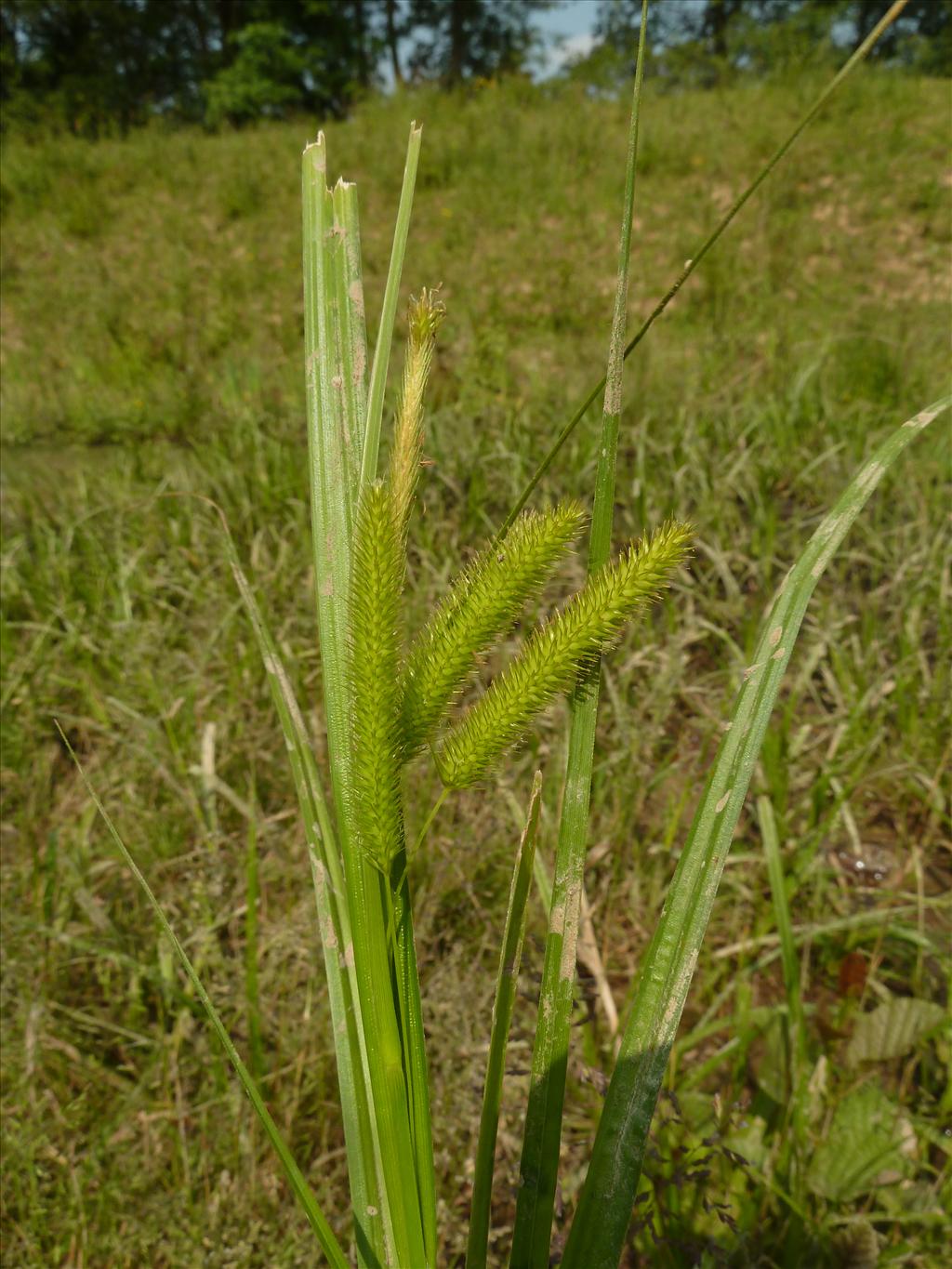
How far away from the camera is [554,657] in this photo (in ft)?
1.43

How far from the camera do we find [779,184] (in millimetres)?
4762

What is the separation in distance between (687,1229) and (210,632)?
4.88 ft

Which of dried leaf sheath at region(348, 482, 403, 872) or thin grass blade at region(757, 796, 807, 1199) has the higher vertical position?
dried leaf sheath at region(348, 482, 403, 872)

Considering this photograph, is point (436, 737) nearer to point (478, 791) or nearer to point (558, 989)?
point (558, 989)

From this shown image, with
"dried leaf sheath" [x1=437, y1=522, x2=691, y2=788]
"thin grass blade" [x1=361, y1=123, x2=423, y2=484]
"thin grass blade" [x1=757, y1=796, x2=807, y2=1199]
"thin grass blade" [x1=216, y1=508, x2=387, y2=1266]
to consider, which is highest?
"thin grass blade" [x1=361, y1=123, x2=423, y2=484]

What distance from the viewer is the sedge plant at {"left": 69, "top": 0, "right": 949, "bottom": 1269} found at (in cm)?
42

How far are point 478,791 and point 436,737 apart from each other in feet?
2.90

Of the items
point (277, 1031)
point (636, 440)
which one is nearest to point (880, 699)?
point (636, 440)

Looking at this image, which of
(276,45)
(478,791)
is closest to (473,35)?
(276,45)

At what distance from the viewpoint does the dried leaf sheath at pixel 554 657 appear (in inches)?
16.1

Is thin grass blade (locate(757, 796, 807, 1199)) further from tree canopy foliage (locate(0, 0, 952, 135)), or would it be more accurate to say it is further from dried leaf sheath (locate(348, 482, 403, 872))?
tree canopy foliage (locate(0, 0, 952, 135))

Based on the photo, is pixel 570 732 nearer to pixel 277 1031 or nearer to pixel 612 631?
pixel 612 631

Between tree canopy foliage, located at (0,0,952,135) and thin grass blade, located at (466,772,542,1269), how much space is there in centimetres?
1197

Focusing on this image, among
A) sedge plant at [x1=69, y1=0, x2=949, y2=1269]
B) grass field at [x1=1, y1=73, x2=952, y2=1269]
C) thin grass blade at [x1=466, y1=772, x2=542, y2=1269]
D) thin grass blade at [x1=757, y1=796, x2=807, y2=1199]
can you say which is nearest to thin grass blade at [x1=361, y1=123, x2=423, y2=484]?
sedge plant at [x1=69, y1=0, x2=949, y2=1269]
